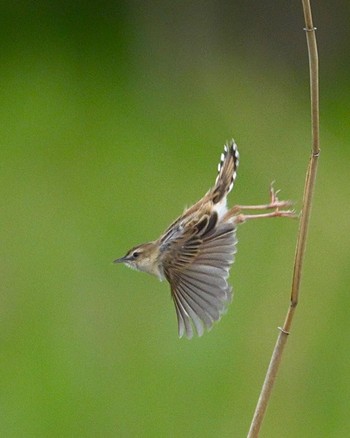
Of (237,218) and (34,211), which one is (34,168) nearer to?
(34,211)

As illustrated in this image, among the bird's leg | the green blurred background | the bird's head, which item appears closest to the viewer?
the bird's leg

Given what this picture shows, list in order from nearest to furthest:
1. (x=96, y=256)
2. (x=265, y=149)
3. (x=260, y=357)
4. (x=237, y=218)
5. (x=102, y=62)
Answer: (x=237, y=218) < (x=260, y=357) < (x=96, y=256) < (x=265, y=149) < (x=102, y=62)

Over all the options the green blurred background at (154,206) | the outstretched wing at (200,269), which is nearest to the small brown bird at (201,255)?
the outstretched wing at (200,269)

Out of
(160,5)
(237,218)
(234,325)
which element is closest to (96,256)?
(234,325)

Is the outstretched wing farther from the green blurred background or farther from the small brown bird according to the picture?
the green blurred background

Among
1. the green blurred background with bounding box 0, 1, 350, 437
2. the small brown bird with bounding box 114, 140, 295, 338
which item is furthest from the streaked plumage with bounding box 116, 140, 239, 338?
the green blurred background with bounding box 0, 1, 350, 437
